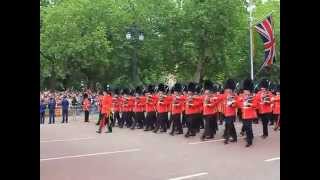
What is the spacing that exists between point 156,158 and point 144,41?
23.8 metres

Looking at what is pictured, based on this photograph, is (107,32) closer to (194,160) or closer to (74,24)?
(74,24)

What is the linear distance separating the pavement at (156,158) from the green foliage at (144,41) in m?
16.7

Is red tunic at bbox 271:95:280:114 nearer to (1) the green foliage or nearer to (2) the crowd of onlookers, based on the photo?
(2) the crowd of onlookers

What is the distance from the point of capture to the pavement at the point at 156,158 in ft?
28.7

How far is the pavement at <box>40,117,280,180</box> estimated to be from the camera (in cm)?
876

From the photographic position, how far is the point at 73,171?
923 cm

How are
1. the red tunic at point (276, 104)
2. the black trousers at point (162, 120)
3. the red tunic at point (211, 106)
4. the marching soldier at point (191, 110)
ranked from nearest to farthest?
the red tunic at point (211, 106), the marching soldier at point (191, 110), the red tunic at point (276, 104), the black trousers at point (162, 120)

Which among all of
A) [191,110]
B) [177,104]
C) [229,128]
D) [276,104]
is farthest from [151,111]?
[229,128]

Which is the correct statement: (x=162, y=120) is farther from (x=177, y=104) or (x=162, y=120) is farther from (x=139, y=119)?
(x=139, y=119)

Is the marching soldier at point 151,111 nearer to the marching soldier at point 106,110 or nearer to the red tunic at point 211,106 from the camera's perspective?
the marching soldier at point 106,110

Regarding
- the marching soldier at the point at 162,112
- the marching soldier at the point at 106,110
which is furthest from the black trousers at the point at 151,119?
the marching soldier at the point at 106,110

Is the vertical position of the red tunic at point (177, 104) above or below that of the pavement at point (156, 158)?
above

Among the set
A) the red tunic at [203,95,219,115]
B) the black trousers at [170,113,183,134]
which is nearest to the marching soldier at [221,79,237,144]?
the red tunic at [203,95,219,115]
